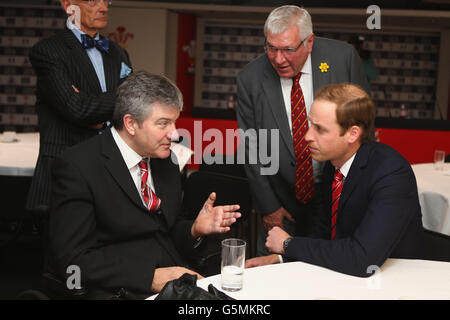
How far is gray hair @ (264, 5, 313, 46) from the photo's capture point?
235 cm

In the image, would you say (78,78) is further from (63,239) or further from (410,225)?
(410,225)

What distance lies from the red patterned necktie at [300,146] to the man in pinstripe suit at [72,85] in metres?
0.85

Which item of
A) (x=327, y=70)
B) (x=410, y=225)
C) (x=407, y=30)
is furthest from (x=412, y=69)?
(x=410, y=225)

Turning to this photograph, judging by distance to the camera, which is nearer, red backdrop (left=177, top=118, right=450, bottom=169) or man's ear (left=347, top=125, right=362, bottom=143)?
man's ear (left=347, top=125, right=362, bottom=143)

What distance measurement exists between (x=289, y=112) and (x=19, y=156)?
1.94 meters

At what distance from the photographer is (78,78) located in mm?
2367

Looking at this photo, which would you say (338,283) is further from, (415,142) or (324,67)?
(415,142)

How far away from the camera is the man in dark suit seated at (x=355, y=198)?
5.63ft

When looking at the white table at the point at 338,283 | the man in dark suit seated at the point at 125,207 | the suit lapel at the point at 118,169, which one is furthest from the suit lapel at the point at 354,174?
the suit lapel at the point at 118,169

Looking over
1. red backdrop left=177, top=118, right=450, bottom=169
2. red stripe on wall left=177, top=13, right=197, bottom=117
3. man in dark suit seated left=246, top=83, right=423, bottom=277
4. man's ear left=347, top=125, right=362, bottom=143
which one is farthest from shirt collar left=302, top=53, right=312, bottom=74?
red stripe on wall left=177, top=13, right=197, bottom=117

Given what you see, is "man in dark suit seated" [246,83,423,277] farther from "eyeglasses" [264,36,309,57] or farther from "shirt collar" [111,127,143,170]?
"shirt collar" [111,127,143,170]

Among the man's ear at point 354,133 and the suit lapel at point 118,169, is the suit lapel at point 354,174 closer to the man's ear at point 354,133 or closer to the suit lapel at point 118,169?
the man's ear at point 354,133

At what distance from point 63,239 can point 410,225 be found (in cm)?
124

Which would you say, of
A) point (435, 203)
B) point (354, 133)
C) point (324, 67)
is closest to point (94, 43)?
point (324, 67)
